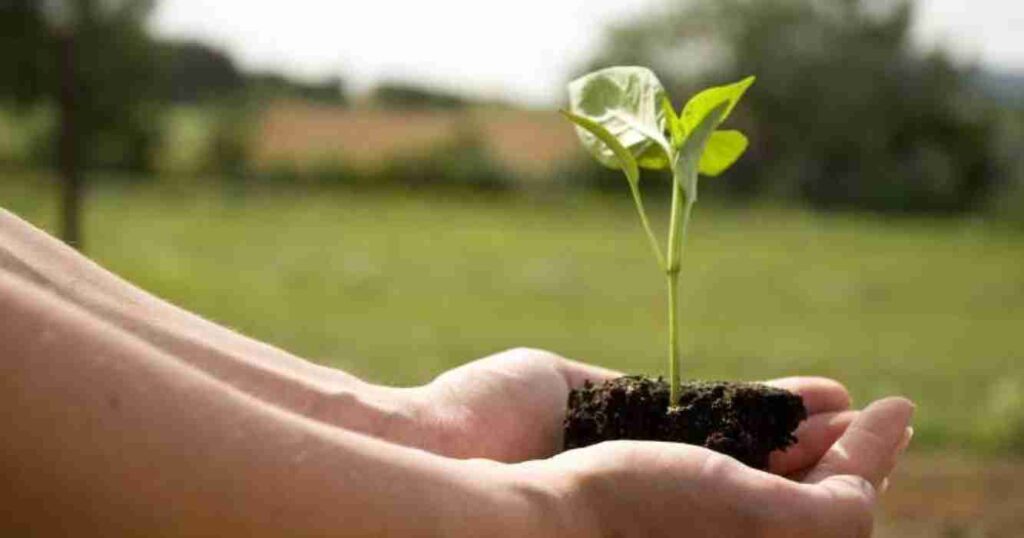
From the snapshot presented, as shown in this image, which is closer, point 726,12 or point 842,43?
point 842,43

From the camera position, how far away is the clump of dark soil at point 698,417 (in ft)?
4.78

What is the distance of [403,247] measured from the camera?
11484 mm

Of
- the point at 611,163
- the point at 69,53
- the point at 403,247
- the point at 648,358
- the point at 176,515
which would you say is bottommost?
the point at 403,247

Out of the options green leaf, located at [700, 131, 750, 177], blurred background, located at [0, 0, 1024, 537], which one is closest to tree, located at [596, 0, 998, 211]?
blurred background, located at [0, 0, 1024, 537]

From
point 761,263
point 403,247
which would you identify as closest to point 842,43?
point 761,263

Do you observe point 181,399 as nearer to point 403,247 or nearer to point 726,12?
point 403,247

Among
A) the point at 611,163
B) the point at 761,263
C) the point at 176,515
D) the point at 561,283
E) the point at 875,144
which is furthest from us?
the point at 875,144

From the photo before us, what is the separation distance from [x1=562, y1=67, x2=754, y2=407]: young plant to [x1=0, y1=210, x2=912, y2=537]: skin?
26 cm

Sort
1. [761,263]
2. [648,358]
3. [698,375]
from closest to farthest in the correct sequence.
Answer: [698,375] → [648,358] → [761,263]

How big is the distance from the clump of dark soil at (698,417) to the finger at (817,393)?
13 cm

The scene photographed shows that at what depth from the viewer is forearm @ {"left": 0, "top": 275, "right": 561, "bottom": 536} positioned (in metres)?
1.05

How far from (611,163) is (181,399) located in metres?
0.67

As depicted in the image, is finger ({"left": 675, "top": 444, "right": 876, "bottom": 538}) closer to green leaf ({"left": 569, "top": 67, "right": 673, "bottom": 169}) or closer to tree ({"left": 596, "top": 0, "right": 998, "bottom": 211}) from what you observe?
green leaf ({"left": 569, "top": 67, "right": 673, "bottom": 169})

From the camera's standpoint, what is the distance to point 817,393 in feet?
5.47
